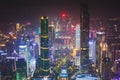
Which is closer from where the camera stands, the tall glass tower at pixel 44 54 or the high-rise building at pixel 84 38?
the tall glass tower at pixel 44 54

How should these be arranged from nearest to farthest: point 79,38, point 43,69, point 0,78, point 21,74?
1. point 0,78
2. point 21,74
3. point 43,69
4. point 79,38

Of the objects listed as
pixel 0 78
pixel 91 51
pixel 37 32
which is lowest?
pixel 0 78

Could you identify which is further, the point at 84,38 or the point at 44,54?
the point at 84,38

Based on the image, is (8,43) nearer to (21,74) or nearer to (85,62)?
(21,74)

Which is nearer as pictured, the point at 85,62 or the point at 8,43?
the point at 8,43

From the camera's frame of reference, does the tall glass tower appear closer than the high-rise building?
Yes

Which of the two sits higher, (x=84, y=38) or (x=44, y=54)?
(x=84, y=38)

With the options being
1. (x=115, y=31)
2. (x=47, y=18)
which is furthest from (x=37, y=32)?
(x=115, y=31)

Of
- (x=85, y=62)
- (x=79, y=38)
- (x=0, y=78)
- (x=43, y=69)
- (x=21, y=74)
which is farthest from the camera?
(x=79, y=38)
